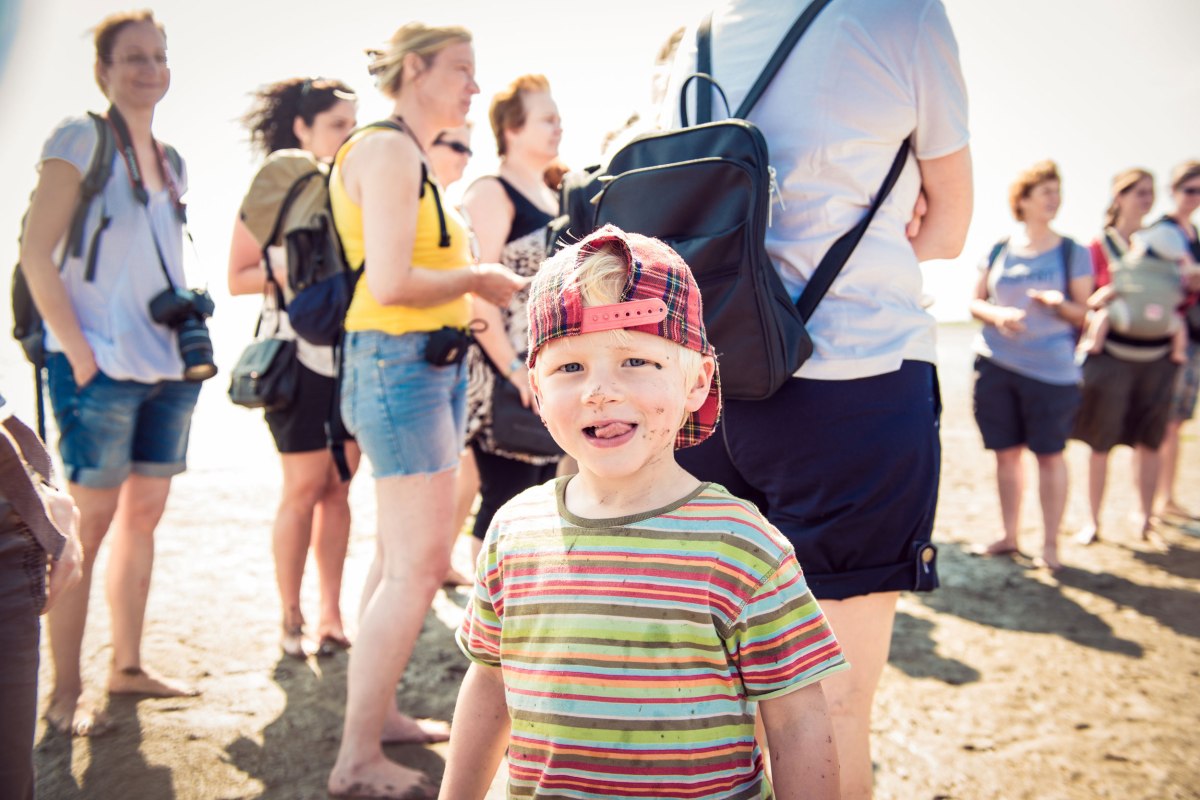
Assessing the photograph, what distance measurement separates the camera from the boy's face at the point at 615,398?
1.34 metres

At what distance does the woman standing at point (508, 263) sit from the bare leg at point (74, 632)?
1.38m

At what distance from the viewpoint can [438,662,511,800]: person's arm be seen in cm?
146

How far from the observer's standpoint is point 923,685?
3451 mm

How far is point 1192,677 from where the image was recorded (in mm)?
3602

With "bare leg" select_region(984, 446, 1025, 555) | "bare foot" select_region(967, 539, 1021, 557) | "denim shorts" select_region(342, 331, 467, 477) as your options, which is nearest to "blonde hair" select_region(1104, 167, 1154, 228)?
"bare leg" select_region(984, 446, 1025, 555)

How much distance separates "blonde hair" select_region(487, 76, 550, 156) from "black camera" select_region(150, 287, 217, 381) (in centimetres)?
155

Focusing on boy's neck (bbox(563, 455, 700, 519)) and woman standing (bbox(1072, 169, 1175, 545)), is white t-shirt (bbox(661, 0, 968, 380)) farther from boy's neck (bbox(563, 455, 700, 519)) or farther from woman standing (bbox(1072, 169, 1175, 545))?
woman standing (bbox(1072, 169, 1175, 545))

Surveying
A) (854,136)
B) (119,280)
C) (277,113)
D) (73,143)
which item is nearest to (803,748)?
(854,136)

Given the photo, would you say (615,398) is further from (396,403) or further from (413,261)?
(413,261)

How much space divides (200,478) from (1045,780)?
242 inches

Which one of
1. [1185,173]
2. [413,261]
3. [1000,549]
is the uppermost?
[1185,173]

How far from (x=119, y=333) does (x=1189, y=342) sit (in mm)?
6851

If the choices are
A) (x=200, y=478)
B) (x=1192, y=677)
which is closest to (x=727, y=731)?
(x=1192, y=677)

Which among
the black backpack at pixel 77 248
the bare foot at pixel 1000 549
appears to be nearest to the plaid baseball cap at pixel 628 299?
the black backpack at pixel 77 248
